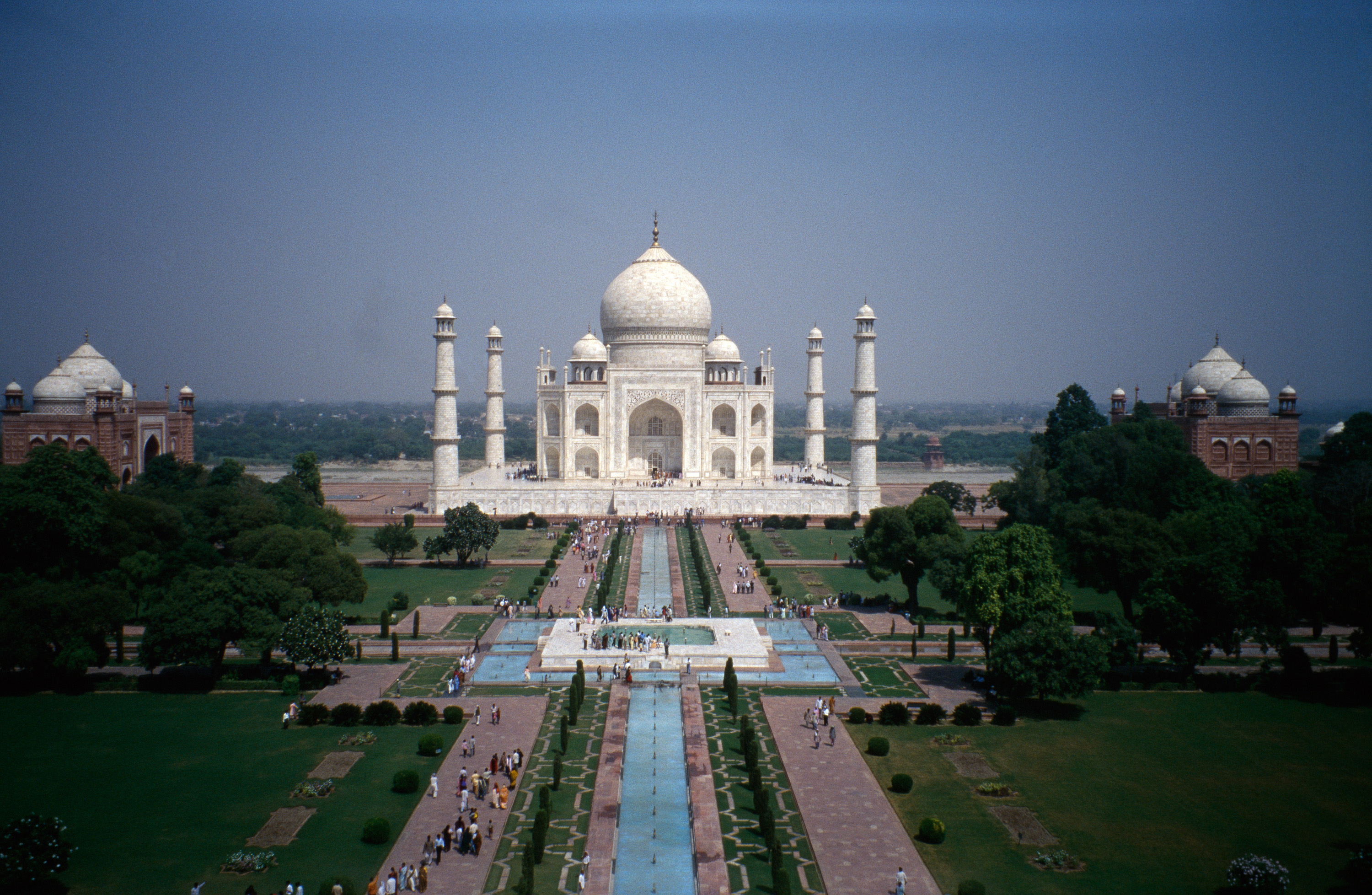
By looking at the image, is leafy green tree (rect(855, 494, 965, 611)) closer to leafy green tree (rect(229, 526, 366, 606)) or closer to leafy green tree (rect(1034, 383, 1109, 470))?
leafy green tree (rect(229, 526, 366, 606))

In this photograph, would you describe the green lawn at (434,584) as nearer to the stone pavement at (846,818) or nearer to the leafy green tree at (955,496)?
the stone pavement at (846,818)

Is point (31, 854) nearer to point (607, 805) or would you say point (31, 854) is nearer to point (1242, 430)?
point (607, 805)

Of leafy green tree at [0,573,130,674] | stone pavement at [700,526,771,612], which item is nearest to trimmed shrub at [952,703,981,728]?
stone pavement at [700,526,771,612]

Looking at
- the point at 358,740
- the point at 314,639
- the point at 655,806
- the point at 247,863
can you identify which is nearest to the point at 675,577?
the point at 314,639

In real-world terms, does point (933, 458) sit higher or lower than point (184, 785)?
higher

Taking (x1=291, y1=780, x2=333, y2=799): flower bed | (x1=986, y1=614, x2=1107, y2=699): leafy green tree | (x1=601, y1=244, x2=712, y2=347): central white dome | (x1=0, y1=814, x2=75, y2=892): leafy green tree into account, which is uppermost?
(x1=601, y1=244, x2=712, y2=347): central white dome

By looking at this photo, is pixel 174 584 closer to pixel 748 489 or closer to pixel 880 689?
pixel 880 689

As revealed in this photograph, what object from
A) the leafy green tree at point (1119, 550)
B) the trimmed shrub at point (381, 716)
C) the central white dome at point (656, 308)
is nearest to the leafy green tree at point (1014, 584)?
the leafy green tree at point (1119, 550)
